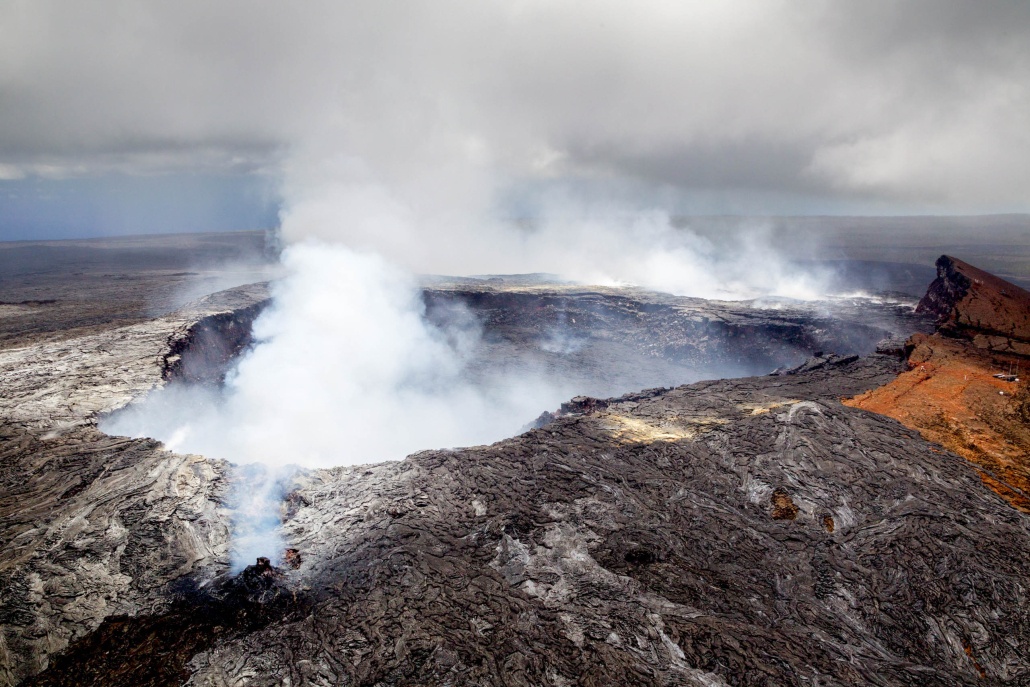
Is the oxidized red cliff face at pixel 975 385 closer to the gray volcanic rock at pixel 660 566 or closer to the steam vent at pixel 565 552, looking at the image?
the steam vent at pixel 565 552

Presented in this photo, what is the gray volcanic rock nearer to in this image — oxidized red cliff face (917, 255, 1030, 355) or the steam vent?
the steam vent

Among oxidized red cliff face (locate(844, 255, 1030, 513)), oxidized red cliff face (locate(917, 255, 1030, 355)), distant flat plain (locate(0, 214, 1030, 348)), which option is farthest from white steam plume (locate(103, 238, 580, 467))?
oxidized red cliff face (locate(917, 255, 1030, 355))

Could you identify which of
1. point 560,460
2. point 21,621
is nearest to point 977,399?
point 560,460

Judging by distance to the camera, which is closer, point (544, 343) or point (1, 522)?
point (1, 522)

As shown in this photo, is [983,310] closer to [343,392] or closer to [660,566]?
[660,566]

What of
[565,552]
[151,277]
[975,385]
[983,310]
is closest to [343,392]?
[565,552]

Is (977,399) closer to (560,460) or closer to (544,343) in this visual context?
(560,460)
